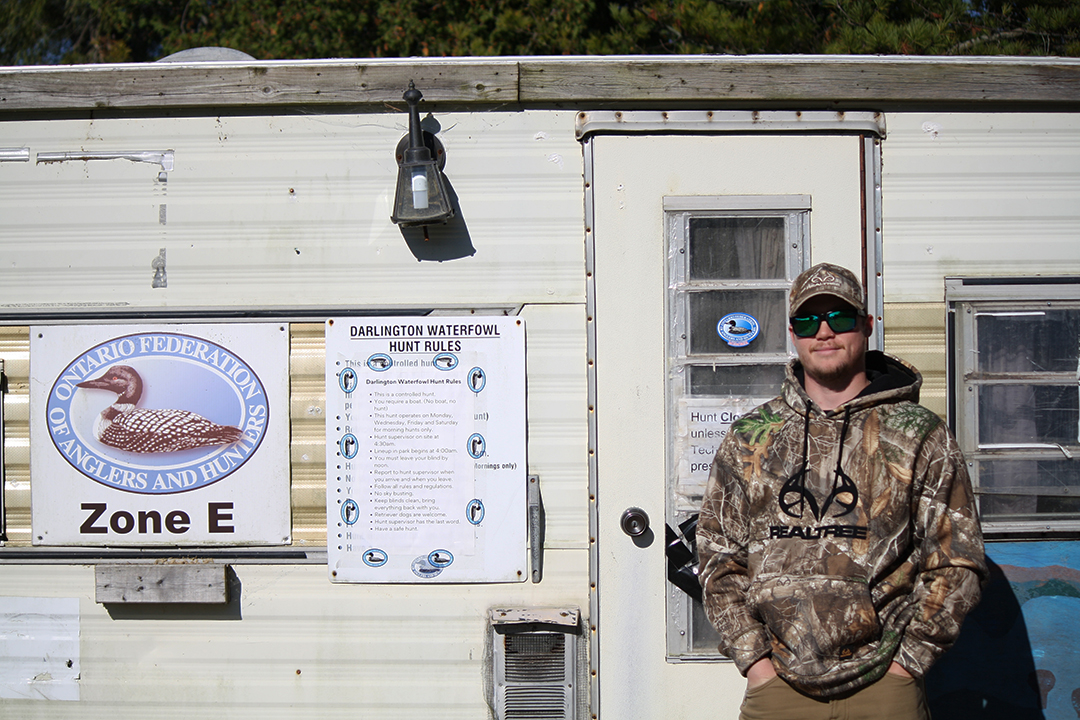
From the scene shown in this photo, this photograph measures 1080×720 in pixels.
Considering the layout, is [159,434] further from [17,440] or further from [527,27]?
[527,27]

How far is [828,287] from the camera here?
2295 millimetres

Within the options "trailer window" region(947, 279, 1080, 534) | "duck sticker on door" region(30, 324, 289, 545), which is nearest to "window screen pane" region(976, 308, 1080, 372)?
"trailer window" region(947, 279, 1080, 534)

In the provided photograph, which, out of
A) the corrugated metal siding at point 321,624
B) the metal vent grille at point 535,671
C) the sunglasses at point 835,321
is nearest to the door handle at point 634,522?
the corrugated metal siding at point 321,624

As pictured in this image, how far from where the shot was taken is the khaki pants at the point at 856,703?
214 centimetres

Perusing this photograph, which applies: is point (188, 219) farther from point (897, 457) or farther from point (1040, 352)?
point (1040, 352)

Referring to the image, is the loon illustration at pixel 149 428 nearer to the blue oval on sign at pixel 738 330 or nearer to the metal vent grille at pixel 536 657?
the metal vent grille at pixel 536 657

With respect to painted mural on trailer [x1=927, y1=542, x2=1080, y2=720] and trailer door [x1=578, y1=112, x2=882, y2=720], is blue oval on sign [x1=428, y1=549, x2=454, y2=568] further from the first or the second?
painted mural on trailer [x1=927, y1=542, x2=1080, y2=720]

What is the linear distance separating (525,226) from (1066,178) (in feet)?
6.86

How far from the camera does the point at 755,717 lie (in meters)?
2.28

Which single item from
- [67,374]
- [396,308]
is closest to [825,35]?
[396,308]

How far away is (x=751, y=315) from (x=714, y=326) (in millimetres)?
147

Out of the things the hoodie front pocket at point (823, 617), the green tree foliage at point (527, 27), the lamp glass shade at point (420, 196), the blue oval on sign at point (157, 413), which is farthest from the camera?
the green tree foliage at point (527, 27)

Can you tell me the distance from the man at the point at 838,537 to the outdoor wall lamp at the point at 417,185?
1.34 metres

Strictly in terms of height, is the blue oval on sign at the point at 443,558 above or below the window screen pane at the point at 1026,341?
below
